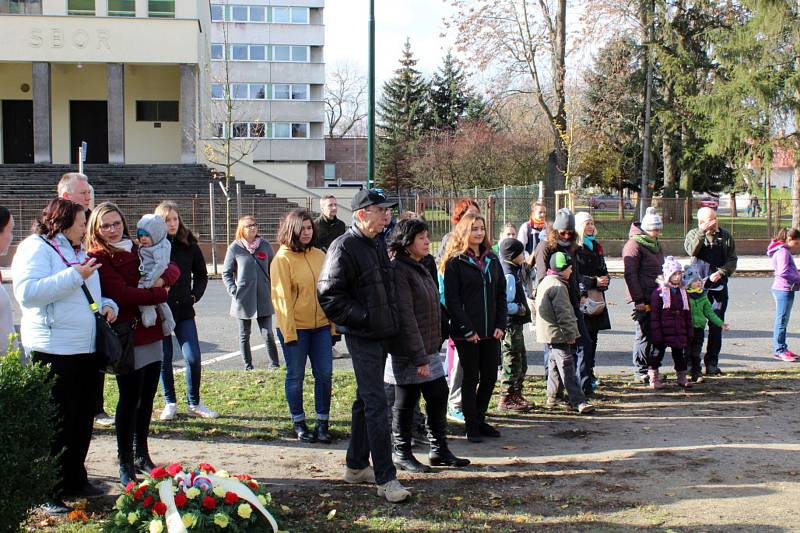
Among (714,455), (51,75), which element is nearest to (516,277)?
(714,455)

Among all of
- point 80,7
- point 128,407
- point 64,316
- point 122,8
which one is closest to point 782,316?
A: point 128,407

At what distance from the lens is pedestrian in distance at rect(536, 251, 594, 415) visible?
7809 mm

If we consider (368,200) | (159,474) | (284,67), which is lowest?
(159,474)

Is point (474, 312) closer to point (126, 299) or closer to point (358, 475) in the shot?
point (358, 475)

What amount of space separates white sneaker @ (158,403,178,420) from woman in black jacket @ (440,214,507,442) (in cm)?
260

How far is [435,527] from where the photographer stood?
5.00m

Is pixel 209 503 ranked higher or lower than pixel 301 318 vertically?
lower

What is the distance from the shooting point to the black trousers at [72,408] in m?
5.26

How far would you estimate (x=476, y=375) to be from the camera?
7.00 metres

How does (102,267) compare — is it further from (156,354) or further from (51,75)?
(51,75)

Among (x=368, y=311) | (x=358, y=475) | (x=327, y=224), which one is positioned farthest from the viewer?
(x=327, y=224)

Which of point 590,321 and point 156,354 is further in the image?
point 590,321

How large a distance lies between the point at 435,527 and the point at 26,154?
37.2 metres

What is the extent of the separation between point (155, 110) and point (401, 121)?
29365mm
